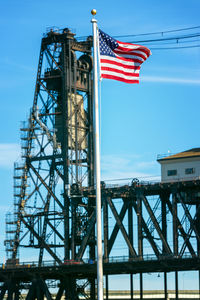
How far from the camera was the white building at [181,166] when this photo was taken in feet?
310

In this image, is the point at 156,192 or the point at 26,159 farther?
the point at 26,159

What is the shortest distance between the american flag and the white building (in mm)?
43654

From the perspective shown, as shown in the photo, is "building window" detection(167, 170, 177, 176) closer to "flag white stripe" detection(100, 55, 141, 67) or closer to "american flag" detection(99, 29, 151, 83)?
"american flag" detection(99, 29, 151, 83)

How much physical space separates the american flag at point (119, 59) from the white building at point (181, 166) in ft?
143

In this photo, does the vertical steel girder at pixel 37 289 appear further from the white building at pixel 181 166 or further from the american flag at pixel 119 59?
the american flag at pixel 119 59

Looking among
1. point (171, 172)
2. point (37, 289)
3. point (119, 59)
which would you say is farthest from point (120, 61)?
point (37, 289)

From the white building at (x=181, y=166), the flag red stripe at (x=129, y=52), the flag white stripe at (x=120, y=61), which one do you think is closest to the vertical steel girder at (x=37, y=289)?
the white building at (x=181, y=166)

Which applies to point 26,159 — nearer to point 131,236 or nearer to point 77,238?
point 77,238

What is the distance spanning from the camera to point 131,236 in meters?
95.0

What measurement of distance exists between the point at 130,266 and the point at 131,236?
4748 mm

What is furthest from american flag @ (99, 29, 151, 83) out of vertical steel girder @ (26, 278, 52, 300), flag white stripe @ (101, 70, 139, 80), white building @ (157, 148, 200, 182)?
vertical steel girder @ (26, 278, 52, 300)

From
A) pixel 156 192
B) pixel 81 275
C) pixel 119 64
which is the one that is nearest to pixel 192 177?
pixel 156 192

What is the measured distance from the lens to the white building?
9456 centimetres

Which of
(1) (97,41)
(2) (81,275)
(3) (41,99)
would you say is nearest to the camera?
(1) (97,41)
